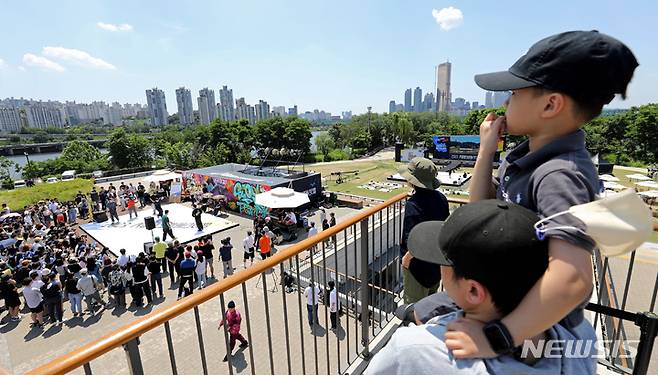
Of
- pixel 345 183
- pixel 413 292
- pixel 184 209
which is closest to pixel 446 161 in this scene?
pixel 345 183

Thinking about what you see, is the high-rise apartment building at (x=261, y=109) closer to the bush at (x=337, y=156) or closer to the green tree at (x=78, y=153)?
the bush at (x=337, y=156)

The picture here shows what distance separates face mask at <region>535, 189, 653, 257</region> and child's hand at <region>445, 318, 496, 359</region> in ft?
1.52

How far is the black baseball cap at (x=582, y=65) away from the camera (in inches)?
48.4

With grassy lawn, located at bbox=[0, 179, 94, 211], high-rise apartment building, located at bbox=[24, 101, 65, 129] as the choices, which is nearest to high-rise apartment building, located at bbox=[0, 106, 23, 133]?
high-rise apartment building, located at bbox=[24, 101, 65, 129]

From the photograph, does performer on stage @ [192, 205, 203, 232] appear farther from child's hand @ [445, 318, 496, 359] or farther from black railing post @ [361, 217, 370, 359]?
child's hand @ [445, 318, 496, 359]

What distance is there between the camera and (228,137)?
52062 mm

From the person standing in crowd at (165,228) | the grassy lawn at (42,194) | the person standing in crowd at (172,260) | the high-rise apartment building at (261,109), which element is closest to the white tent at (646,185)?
the person standing in crowd at (172,260)

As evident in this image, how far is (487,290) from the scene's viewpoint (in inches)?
45.1

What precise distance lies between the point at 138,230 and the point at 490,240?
2104cm

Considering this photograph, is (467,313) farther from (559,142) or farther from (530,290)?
(559,142)

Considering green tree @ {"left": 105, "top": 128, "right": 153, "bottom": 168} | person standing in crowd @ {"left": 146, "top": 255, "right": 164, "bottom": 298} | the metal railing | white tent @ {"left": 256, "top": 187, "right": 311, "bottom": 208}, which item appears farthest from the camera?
green tree @ {"left": 105, "top": 128, "right": 153, "bottom": 168}

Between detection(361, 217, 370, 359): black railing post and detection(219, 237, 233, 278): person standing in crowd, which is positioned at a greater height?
detection(361, 217, 370, 359): black railing post

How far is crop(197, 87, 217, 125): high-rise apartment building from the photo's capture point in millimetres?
159000

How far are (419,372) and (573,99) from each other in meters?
1.25
